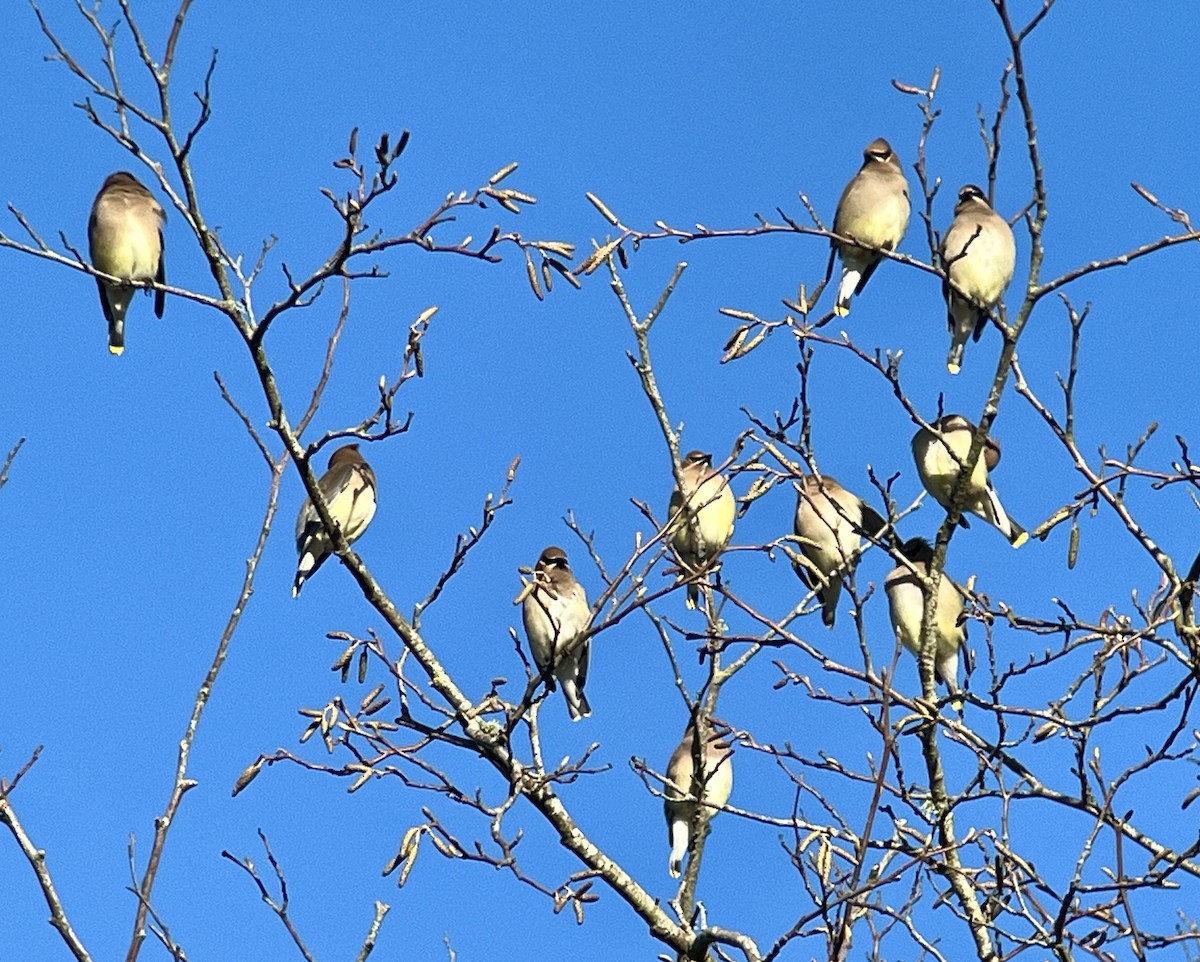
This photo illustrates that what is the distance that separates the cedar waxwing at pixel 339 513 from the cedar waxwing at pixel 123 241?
1949 mm

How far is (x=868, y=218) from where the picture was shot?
329 inches

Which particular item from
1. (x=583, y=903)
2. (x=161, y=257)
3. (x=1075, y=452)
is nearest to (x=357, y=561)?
(x=583, y=903)

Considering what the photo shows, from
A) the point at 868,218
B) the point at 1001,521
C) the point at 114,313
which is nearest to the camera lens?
the point at 1001,521

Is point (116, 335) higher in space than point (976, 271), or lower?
higher

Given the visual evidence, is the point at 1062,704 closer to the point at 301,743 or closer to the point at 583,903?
the point at 583,903

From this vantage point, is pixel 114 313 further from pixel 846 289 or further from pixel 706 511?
pixel 846 289

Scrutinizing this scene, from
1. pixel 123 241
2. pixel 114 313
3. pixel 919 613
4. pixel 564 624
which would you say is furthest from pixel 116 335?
pixel 919 613

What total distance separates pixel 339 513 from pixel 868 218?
9.11 feet

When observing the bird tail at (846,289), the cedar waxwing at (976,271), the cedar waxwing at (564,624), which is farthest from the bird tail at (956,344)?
the cedar waxwing at (564,624)

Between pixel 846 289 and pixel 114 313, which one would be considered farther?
pixel 114 313

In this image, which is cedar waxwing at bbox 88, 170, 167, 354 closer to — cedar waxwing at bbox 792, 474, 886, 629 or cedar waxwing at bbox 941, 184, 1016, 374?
cedar waxwing at bbox 792, 474, 886, 629

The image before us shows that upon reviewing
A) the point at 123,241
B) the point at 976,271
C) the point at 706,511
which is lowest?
the point at 706,511

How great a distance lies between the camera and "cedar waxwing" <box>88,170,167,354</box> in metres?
9.30

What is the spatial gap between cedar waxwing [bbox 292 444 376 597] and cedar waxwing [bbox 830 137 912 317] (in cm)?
228
